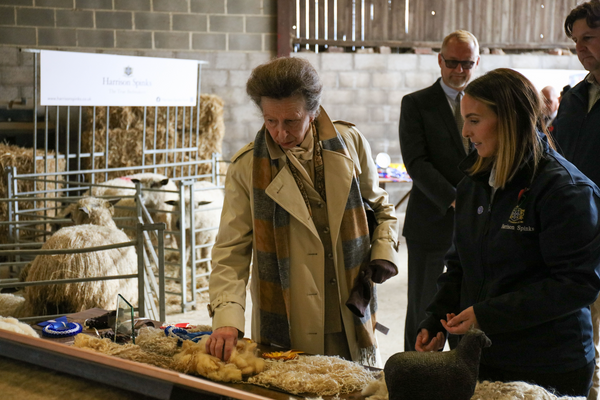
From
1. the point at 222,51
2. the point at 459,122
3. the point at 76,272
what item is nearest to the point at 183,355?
the point at 459,122

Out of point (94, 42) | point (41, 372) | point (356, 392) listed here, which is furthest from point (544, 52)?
point (41, 372)

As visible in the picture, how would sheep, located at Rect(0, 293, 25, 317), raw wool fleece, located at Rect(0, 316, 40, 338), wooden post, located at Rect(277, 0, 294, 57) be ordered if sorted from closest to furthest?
raw wool fleece, located at Rect(0, 316, 40, 338) < sheep, located at Rect(0, 293, 25, 317) < wooden post, located at Rect(277, 0, 294, 57)

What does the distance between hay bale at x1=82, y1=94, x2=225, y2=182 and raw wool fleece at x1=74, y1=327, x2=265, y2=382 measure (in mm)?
5171

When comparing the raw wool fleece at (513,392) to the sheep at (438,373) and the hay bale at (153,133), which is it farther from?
the hay bale at (153,133)

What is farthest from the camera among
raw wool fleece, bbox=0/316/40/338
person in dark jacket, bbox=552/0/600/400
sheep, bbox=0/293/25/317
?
sheep, bbox=0/293/25/317

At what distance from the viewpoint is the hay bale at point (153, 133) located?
6.58m

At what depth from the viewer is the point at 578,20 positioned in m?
2.20

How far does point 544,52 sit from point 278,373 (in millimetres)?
8149

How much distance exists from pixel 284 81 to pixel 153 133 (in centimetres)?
552

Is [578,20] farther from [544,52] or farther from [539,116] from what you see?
[544,52]

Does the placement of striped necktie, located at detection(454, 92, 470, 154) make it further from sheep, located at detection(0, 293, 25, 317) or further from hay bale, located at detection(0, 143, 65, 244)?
hay bale, located at detection(0, 143, 65, 244)

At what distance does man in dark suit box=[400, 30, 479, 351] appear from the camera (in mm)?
2846

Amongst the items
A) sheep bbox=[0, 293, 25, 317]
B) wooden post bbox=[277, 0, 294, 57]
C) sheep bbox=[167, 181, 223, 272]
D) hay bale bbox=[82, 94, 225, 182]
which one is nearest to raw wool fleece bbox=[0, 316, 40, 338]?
sheep bbox=[0, 293, 25, 317]

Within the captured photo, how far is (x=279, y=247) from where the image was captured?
5.69 ft
